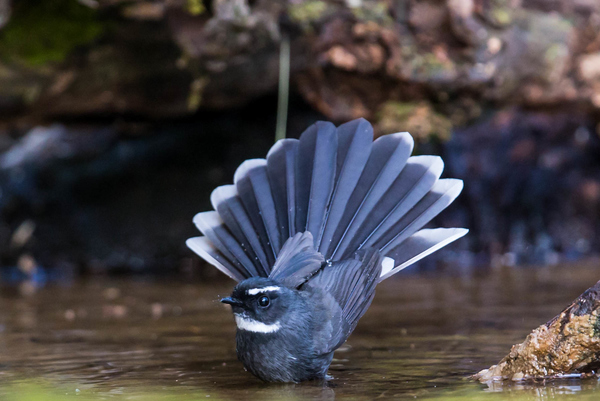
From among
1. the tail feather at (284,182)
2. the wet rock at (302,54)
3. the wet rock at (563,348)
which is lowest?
the wet rock at (563,348)

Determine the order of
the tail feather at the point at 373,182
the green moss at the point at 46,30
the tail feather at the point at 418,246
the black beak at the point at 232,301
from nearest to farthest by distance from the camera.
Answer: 1. the black beak at the point at 232,301
2. the tail feather at the point at 418,246
3. the tail feather at the point at 373,182
4. the green moss at the point at 46,30

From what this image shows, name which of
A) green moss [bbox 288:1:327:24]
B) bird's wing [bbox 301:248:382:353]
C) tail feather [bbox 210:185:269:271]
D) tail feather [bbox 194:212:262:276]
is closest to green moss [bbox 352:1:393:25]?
green moss [bbox 288:1:327:24]

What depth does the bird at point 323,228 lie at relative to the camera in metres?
3.26

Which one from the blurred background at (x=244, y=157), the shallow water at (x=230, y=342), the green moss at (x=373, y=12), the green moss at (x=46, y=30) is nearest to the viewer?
the shallow water at (x=230, y=342)

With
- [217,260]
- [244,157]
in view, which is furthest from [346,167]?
[244,157]

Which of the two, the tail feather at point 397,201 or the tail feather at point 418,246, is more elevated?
the tail feather at point 397,201

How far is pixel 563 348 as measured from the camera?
2867 millimetres

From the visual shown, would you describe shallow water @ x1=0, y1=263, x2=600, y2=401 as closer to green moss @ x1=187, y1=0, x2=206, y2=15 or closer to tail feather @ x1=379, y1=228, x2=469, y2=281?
tail feather @ x1=379, y1=228, x2=469, y2=281

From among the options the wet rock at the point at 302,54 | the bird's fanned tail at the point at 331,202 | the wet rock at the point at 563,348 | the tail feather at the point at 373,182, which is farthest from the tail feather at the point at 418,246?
the wet rock at the point at 302,54

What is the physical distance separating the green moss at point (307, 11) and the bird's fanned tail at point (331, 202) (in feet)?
8.85

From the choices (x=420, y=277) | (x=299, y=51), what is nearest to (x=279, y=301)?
(x=299, y=51)

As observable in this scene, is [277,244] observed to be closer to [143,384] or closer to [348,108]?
[143,384]

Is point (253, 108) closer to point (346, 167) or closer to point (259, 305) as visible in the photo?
point (346, 167)

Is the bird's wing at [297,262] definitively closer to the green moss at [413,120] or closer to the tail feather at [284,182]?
the tail feather at [284,182]
